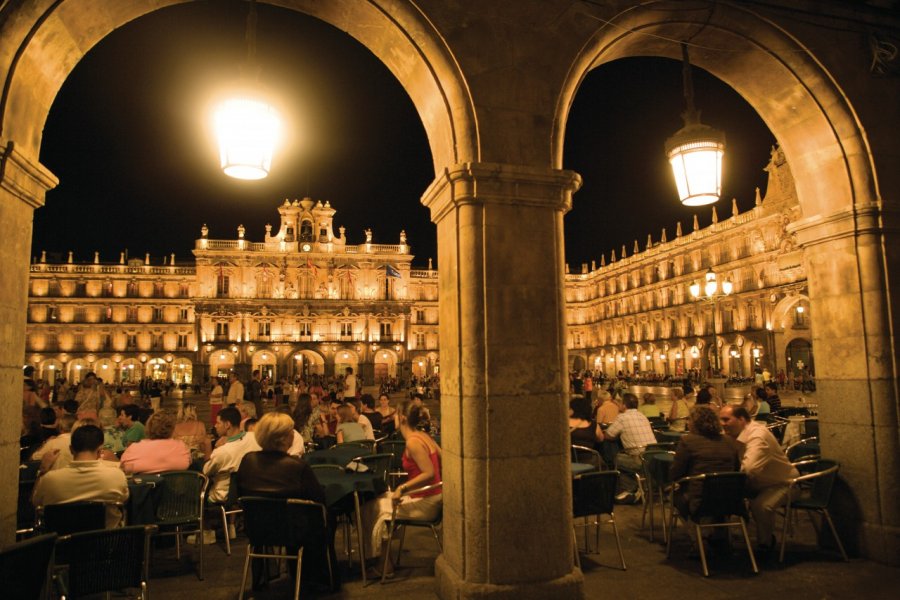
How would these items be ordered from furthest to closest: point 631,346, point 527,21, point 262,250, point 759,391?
point 631,346 → point 262,250 → point 759,391 → point 527,21

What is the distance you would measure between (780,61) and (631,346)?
50.8m

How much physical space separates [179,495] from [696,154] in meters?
4.37

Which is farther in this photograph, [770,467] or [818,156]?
[818,156]

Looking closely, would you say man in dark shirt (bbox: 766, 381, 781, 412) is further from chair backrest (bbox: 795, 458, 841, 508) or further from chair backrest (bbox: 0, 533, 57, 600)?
chair backrest (bbox: 0, 533, 57, 600)

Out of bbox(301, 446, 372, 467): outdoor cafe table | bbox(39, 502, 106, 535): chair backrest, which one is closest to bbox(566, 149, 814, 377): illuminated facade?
bbox(301, 446, 372, 467): outdoor cafe table

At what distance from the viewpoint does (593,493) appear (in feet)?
13.8

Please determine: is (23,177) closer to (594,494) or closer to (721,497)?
(594,494)

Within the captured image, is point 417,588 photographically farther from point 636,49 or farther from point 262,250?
point 262,250

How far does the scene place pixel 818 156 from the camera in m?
4.63

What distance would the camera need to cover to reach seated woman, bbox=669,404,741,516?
4281 millimetres

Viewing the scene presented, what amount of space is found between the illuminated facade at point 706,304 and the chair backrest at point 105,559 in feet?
87.5

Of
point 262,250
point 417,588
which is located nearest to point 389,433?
point 417,588

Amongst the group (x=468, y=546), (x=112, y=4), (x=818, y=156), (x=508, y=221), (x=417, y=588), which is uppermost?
(x=112, y=4)

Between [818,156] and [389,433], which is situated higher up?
[818,156]
